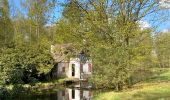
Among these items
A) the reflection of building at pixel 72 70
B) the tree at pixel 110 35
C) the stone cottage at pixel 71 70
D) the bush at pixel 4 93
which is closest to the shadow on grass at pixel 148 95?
the tree at pixel 110 35

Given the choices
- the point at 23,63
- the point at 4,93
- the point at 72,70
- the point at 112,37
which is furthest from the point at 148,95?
the point at 72,70

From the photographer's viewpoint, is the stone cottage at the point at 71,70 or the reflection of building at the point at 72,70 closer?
the stone cottage at the point at 71,70

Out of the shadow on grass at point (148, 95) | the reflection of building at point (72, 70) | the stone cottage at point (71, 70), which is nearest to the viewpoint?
the shadow on grass at point (148, 95)

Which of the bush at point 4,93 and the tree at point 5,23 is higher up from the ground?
the tree at point 5,23

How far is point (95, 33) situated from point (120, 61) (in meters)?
3.00

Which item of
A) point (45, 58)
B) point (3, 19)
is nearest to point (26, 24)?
point (3, 19)

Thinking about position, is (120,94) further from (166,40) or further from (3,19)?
(3,19)

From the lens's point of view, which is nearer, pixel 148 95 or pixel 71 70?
pixel 148 95

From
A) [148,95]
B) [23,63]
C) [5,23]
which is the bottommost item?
[148,95]

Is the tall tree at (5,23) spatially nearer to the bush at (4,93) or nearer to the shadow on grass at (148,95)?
the bush at (4,93)

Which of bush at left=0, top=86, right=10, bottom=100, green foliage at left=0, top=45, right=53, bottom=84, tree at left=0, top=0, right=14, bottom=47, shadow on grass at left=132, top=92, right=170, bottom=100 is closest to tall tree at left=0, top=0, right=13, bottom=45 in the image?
tree at left=0, top=0, right=14, bottom=47

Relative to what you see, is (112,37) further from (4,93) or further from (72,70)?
(72,70)

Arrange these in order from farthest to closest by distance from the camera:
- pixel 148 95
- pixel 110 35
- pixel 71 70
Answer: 1. pixel 71 70
2. pixel 110 35
3. pixel 148 95

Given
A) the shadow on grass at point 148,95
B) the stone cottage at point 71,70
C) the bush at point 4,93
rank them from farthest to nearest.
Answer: the stone cottage at point 71,70, the bush at point 4,93, the shadow on grass at point 148,95
